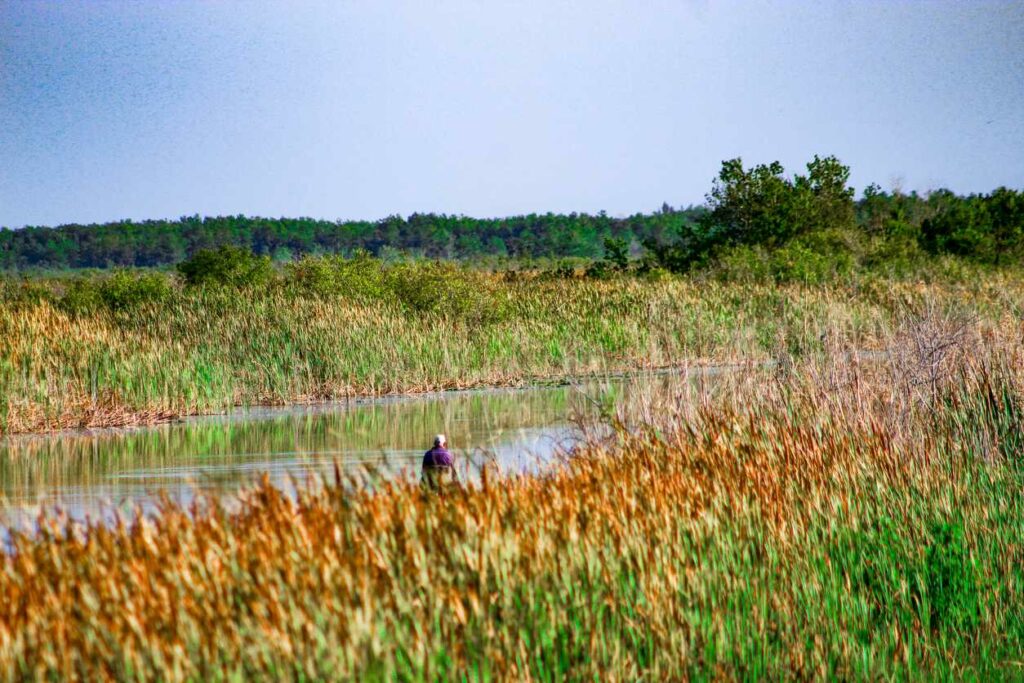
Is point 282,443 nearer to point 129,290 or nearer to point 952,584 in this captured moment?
point 952,584

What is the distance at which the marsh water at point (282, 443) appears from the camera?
14539 millimetres

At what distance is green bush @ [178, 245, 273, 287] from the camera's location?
3662 cm

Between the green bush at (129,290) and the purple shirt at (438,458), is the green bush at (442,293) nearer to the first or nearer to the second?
the green bush at (129,290)

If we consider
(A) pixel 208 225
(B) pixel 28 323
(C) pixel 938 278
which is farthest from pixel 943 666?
(A) pixel 208 225

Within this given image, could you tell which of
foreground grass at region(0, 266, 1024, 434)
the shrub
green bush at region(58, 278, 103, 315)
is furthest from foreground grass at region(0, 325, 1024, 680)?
green bush at region(58, 278, 103, 315)

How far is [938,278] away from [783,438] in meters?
35.1

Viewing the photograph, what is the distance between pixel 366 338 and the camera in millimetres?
25297

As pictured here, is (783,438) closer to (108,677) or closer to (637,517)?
(637,517)

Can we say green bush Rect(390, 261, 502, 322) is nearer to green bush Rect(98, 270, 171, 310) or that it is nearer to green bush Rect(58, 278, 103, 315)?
green bush Rect(98, 270, 171, 310)

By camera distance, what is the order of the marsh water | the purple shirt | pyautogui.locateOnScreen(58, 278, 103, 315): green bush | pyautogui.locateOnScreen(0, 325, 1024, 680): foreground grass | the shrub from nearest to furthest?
pyautogui.locateOnScreen(0, 325, 1024, 680): foreground grass
the shrub
the purple shirt
the marsh water
pyautogui.locateOnScreen(58, 278, 103, 315): green bush

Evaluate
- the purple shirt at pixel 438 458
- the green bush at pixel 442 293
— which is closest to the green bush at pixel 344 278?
the green bush at pixel 442 293

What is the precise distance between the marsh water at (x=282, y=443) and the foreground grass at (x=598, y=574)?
10.4 feet

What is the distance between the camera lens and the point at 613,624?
270 inches

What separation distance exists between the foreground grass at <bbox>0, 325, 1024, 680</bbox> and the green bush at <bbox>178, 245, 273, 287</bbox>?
26.9 m
